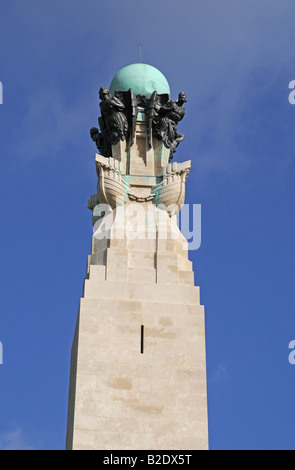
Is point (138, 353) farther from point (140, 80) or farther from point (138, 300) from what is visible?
point (140, 80)

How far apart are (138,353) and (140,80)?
537 inches

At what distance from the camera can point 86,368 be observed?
3831 centimetres

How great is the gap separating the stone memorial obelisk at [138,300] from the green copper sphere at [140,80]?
6 centimetres

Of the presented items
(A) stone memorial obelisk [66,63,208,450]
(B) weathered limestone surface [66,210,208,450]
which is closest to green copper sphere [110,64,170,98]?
(A) stone memorial obelisk [66,63,208,450]

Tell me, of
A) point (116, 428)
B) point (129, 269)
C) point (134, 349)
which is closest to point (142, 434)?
point (116, 428)

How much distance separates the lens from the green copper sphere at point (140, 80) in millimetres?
46406

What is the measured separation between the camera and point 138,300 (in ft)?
132

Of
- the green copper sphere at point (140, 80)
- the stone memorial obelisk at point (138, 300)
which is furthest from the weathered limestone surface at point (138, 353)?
the green copper sphere at point (140, 80)

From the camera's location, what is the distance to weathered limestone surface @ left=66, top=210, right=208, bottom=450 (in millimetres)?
37344

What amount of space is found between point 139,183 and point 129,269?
4.78 metres

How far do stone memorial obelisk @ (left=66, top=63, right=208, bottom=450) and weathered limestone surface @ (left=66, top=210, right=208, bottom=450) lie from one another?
4 centimetres

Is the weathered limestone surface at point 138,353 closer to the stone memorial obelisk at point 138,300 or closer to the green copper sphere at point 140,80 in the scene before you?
the stone memorial obelisk at point 138,300

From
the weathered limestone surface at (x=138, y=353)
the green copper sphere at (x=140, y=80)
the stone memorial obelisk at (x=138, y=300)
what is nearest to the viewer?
the weathered limestone surface at (x=138, y=353)
